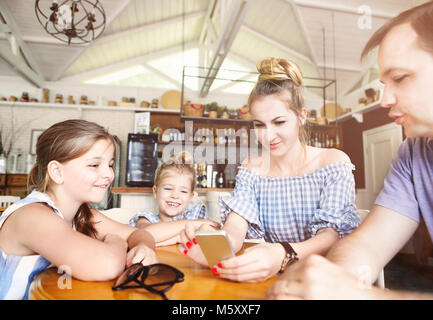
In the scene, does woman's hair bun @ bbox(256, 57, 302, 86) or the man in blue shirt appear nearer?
the man in blue shirt

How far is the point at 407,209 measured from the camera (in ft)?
0.98

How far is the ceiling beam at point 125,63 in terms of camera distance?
2984 millimetres

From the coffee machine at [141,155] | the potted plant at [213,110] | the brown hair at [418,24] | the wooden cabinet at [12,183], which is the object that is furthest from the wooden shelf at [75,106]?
the brown hair at [418,24]

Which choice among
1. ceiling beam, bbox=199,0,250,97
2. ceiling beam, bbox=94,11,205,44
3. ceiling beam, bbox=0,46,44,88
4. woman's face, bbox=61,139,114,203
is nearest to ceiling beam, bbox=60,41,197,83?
ceiling beam, bbox=0,46,44,88

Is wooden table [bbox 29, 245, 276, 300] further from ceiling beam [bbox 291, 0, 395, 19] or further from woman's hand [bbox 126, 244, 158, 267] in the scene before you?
ceiling beam [bbox 291, 0, 395, 19]

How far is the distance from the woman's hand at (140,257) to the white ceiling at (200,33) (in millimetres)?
258

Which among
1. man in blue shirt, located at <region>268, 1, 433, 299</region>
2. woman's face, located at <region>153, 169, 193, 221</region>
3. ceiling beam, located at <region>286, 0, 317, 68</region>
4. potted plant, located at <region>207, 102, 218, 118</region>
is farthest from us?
potted plant, located at <region>207, 102, 218, 118</region>

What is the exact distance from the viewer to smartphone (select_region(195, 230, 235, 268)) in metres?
0.22

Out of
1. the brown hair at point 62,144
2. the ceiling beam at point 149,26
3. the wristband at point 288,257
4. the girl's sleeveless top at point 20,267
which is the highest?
the ceiling beam at point 149,26

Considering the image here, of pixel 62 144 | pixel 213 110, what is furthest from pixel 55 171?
pixel 213 110

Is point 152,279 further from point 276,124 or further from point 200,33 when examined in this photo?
point 200,33

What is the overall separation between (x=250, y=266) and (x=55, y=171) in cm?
27

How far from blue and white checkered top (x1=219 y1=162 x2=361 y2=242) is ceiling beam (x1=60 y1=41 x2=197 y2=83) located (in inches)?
111

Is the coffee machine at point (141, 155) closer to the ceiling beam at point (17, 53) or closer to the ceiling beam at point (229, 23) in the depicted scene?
the ceiling beam at point (229, 23)
